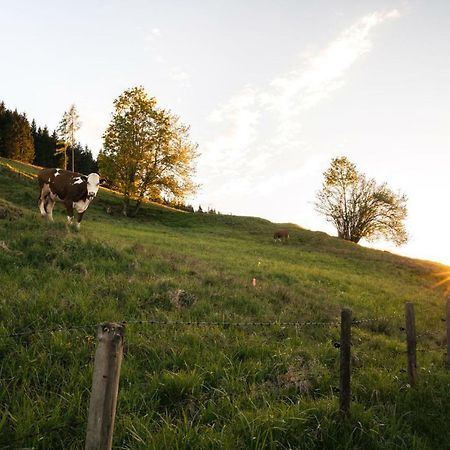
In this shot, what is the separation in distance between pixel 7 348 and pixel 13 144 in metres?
85.4

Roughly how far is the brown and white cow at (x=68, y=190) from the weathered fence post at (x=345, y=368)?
629 inches

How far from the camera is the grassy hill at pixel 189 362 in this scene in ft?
15.5

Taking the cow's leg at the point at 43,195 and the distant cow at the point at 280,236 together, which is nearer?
the cow's leg at the point at 43,195

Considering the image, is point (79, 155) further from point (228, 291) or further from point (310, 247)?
point (228, 291)

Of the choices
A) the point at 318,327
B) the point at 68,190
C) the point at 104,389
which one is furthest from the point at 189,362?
the point at 68,190

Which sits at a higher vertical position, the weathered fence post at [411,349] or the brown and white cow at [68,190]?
the brown and white cow at [68,190]

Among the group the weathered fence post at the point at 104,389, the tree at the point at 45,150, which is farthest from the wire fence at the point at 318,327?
the tree at the point at 45,150

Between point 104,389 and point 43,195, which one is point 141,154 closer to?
point 43,195

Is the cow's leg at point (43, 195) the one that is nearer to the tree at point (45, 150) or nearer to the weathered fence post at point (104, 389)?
the weathered fence post at point (104, 389)

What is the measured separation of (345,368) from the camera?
5594mm

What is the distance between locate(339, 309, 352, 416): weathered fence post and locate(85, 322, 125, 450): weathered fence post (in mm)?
3436

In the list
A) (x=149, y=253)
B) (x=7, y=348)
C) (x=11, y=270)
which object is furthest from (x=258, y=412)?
(x=149, y=253)

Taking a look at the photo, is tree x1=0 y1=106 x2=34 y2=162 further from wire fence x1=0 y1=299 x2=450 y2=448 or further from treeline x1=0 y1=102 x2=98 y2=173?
Result: wire fence x1=0 y1=299 x2=450 y2=448

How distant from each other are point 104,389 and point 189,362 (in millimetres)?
3510
